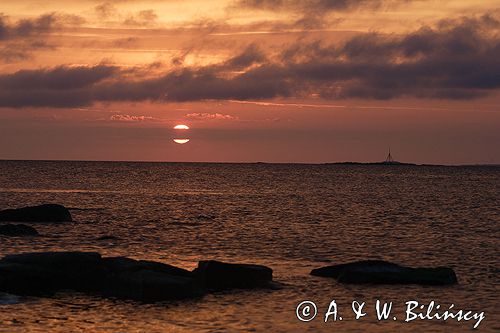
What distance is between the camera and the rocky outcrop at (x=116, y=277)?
2700cm

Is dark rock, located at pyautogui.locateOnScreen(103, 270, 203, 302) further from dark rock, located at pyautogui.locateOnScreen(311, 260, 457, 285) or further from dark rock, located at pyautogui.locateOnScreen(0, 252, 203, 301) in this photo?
dark rock, located at pyautogui.locateOnScreen(311, 260, 457, 285)

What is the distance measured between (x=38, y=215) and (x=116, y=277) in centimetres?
3155

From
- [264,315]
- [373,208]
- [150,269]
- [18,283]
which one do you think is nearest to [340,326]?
[264,315]

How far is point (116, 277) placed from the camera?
91.8 feet

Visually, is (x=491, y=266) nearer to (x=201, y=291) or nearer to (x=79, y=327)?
(x=201, y=291)

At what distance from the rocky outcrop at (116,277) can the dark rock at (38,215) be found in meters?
29.0

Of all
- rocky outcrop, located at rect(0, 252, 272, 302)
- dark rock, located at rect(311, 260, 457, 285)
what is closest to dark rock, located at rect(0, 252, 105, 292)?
rocky outcrop, located at rect(0, 252, 272, 302)

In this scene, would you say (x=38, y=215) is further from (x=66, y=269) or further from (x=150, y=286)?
(x=150, y=286)

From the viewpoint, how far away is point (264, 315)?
24.9 m

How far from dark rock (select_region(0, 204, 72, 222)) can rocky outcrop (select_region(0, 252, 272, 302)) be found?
29.0 metres

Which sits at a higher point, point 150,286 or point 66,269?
point 66,269

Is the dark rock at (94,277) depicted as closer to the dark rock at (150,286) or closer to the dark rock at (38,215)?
the dark rock at (150,286)

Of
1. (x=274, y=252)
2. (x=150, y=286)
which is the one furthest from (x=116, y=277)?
(x=274, y=252)

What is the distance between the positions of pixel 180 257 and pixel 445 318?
17.3 m
